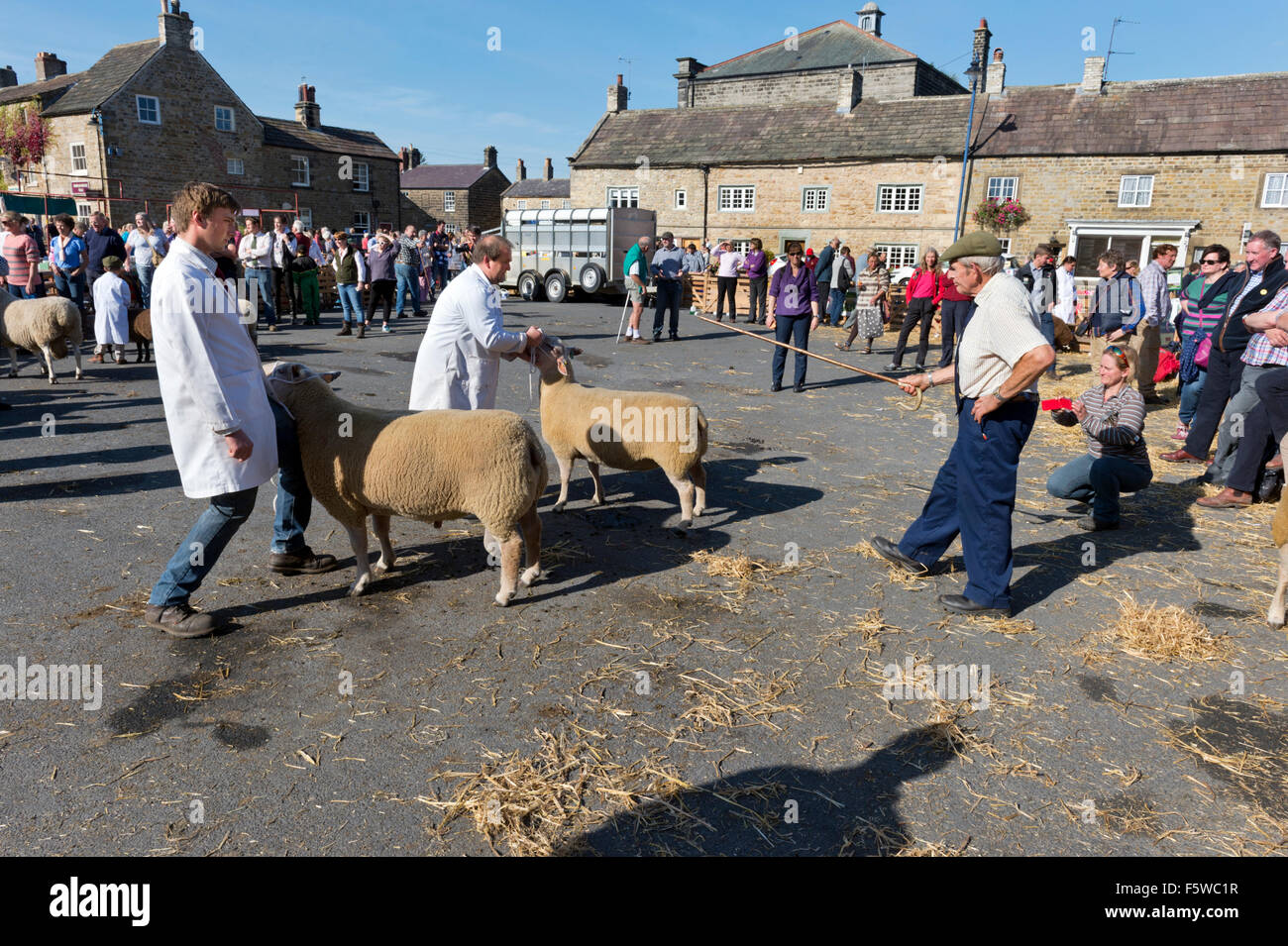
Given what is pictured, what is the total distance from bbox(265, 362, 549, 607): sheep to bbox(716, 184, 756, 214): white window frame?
33.3 m

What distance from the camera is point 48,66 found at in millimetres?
38375

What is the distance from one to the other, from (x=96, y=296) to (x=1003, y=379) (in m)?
13.2

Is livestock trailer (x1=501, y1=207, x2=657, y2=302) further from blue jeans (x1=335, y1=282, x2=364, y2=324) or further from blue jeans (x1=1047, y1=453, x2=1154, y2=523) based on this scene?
blue jeans (x1=1047, y1=453, x2=1154, y2=523)

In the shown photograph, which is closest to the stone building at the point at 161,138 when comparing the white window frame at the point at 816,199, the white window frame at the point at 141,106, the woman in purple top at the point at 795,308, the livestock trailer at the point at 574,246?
the white window frame at the point at 141,106

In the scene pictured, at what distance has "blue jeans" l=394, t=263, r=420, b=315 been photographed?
19.2 meters

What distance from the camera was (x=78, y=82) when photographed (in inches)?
1356

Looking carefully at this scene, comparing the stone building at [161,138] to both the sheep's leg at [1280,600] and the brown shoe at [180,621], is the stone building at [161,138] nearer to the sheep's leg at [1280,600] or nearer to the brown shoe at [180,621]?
the brown shoe at [180,621]

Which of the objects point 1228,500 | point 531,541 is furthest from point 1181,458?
point 531,541

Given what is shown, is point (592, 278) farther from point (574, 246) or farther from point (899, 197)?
point (899, 197)

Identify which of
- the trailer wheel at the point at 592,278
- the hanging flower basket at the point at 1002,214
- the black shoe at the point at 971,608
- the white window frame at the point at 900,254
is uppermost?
the hanging flower basket at the point at 1002,214

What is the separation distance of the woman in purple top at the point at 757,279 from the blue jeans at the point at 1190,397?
11.1 m

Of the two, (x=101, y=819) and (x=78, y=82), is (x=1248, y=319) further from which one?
(x=78, y=82)

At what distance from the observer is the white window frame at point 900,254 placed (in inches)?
1281

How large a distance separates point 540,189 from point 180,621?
185 ft
